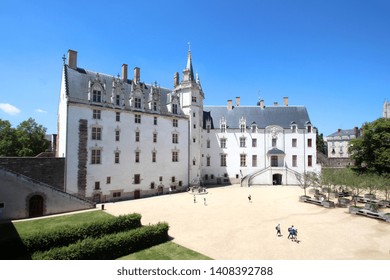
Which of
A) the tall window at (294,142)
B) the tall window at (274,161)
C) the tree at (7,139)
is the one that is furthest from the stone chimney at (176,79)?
the tree at (7,139)

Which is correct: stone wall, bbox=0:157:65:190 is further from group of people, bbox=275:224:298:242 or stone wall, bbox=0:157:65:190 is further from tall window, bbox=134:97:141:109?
group of people, bbox=275:224:298:242

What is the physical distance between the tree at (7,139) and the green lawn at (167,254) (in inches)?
1493

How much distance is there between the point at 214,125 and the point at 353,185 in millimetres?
28108

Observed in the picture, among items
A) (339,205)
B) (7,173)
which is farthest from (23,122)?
(339,205)

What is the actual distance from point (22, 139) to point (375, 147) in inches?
2582

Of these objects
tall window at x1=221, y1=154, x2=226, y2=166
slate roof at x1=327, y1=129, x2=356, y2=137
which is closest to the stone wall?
tall window at x1=221, y1=154, x2=226, y2=166

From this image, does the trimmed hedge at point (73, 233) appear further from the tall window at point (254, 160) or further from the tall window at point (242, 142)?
the tall window at point (254, 160)

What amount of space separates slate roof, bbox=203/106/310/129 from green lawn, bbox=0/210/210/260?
32.6 metres

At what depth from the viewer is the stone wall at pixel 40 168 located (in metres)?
22.9

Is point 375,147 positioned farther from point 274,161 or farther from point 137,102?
point 137,102

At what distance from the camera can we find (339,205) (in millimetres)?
26844

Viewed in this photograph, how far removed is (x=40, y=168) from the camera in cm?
2480

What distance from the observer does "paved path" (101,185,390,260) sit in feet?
45.3

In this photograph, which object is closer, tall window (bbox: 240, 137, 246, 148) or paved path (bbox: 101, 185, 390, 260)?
paved path (bbox: 101, 185, 390, 260)
